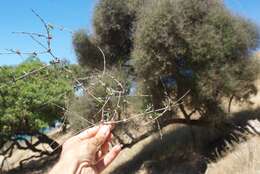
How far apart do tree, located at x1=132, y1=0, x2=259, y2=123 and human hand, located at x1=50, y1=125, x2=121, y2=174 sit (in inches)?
551

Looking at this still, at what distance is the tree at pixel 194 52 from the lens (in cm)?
1683

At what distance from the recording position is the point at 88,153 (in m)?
2.52

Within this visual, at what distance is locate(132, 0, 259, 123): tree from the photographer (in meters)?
16.8

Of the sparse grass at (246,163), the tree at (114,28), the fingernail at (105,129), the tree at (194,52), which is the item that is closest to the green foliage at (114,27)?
the tree at (114,28)

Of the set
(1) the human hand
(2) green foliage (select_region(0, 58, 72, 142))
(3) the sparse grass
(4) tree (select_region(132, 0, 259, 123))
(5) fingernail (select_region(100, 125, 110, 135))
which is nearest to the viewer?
(1) the human hand

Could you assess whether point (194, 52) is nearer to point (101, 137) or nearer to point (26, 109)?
point (26, 109)

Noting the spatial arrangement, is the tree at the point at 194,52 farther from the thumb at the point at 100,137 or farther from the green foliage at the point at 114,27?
the thumb at the point at 100,137

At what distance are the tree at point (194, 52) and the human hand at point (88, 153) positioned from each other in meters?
14.0

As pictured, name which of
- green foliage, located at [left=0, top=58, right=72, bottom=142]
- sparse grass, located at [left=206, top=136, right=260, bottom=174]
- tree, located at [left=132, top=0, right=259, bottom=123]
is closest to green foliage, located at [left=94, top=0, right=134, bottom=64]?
tree, located at [left=132, top=0, right=259, bottom=123]

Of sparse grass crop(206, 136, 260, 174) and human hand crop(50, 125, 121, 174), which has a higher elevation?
human hand crop(50, 125, 121, 174)

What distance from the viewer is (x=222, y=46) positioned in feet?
56.6

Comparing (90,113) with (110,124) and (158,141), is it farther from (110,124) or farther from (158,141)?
(110,124)

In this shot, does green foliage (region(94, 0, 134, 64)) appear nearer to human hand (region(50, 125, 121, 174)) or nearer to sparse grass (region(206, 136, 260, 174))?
sparse grass (region(206, 136, 260, 174))

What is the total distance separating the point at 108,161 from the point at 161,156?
1719cm
